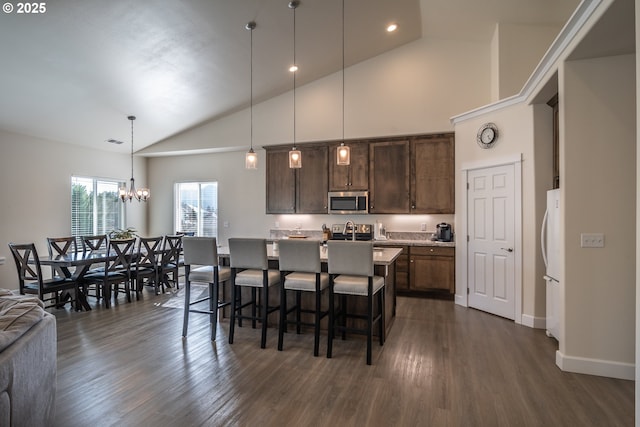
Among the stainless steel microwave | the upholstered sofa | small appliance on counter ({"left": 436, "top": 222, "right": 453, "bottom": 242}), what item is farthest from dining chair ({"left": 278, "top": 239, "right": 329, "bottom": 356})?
small appliance on counter ({"left": 436, "top": 222, "right": 453, "bottom": 242})

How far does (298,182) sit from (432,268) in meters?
2.93

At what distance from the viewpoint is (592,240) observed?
277cm

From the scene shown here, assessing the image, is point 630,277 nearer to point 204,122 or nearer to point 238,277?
point 238,277

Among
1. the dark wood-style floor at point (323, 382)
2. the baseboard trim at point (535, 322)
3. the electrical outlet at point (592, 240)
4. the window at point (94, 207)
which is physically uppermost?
the window at point (94, 207)

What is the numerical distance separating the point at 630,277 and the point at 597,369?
0.83 meters

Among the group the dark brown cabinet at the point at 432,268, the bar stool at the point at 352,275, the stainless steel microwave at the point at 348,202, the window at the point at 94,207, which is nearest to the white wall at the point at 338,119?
the stainless steel microwave at the point at 348,202

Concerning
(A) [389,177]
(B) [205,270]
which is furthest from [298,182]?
(B) [205,270]

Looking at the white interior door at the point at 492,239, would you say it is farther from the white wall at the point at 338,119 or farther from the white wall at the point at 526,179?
the white wall at the point at 338,119

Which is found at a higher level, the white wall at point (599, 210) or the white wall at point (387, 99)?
the white wall at point (387, 99)

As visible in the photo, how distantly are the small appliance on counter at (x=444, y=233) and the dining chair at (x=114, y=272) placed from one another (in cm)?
495

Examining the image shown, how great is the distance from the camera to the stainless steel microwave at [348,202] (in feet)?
19.5

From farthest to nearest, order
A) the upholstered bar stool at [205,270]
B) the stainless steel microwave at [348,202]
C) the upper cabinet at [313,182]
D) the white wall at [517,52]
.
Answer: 1. the upper cabinet at [313,182]
2. the stainless steel microwave at [348,202]
3. the white wall at [517,52]
4. the upholstered bar stool at [205,270]

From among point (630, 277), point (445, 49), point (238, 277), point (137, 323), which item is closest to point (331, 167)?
point (445, 49)

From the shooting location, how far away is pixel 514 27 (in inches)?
186
